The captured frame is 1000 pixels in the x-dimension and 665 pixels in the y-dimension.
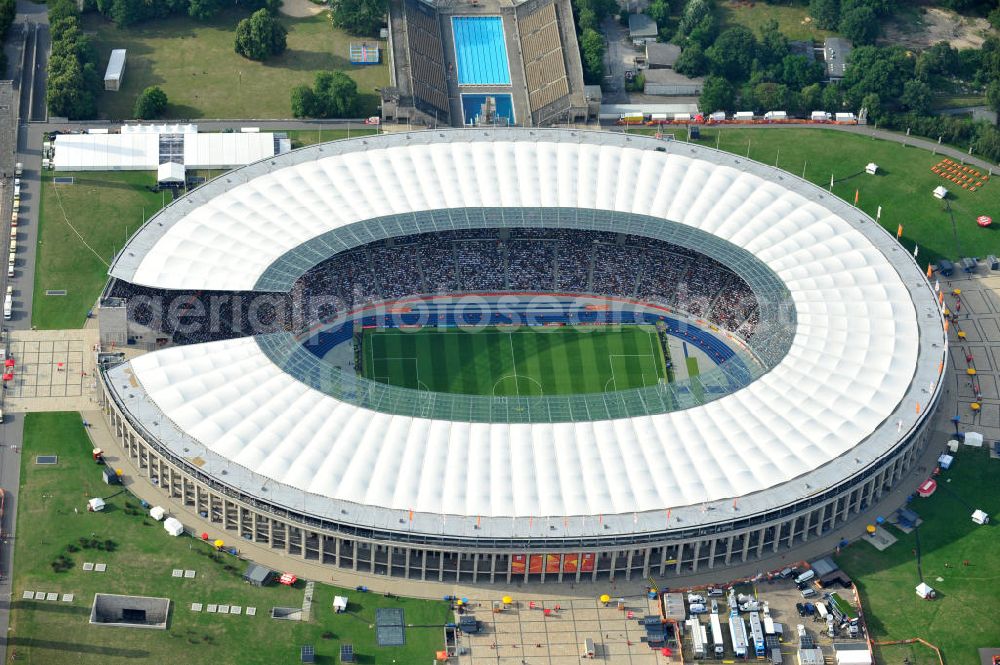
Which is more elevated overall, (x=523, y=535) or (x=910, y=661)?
(x=523, y=535)

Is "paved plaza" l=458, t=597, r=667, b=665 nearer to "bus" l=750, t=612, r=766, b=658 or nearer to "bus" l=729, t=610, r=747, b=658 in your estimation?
"bus" l=729, t=610, r=747, b=658

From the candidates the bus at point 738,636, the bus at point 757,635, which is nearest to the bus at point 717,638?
the bus at point 738,636

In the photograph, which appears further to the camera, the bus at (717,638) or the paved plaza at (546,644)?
the bus at (717,638)

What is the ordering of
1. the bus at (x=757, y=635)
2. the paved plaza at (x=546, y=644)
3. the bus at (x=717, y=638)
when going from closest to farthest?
1. the paved plaza at (x=546, y=644)
2. the bus at (x=717, y=638)
3. the bus at (x=757, y=635)

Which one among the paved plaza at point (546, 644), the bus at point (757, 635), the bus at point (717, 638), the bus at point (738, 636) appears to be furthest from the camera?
the bus at point (757, 635)

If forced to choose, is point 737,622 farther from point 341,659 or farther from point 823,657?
point 341,659

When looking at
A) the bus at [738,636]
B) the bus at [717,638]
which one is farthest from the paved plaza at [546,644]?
the bus at [738,636]

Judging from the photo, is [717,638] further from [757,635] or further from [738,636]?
[757,635]

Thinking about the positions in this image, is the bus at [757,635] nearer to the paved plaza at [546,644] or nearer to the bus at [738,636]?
the bus at [738,636]

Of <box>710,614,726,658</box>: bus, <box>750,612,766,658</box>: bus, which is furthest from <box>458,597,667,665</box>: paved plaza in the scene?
<box>750,612,766,658</box>: bus

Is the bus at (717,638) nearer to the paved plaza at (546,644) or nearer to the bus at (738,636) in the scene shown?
the bus at (738,636)

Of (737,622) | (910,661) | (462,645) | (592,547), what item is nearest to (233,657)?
(462,645)
